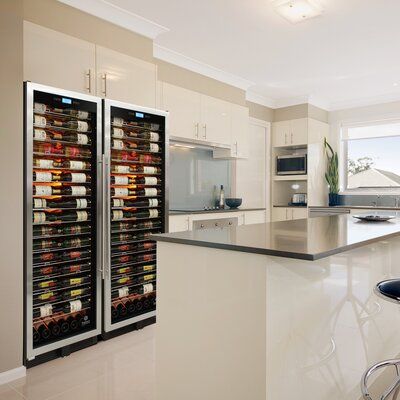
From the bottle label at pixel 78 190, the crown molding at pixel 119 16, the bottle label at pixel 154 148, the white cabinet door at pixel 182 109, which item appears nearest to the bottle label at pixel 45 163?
the bottle label at pixel 78 190

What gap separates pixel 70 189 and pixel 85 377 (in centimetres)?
134

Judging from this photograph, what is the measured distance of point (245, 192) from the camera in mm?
6031

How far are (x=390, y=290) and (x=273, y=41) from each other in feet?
9.57

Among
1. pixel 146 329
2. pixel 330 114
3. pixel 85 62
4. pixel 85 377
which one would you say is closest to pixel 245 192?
pixel 330 114

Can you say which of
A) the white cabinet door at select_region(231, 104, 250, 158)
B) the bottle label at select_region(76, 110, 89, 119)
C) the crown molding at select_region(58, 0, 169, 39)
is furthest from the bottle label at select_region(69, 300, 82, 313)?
the white cabinet door at select_region(231, 104, 250, 158)

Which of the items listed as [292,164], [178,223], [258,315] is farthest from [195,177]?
[258,315]

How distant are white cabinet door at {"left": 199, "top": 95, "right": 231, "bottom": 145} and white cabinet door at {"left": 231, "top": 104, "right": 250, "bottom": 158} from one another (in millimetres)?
94

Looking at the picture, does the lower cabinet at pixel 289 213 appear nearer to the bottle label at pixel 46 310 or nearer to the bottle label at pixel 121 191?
the bottle label at pixel 121 191

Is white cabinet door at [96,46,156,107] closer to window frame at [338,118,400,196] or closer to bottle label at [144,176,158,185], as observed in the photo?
bottle label at [144,176,158,185]

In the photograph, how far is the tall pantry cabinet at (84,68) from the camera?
279 cm

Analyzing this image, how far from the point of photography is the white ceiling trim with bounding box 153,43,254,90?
4277 millimetres

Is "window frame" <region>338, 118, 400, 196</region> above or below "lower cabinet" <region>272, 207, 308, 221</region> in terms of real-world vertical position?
above

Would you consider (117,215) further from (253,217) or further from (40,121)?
(253,217)

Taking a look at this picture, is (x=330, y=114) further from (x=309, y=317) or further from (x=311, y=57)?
(x=309, y=317)
